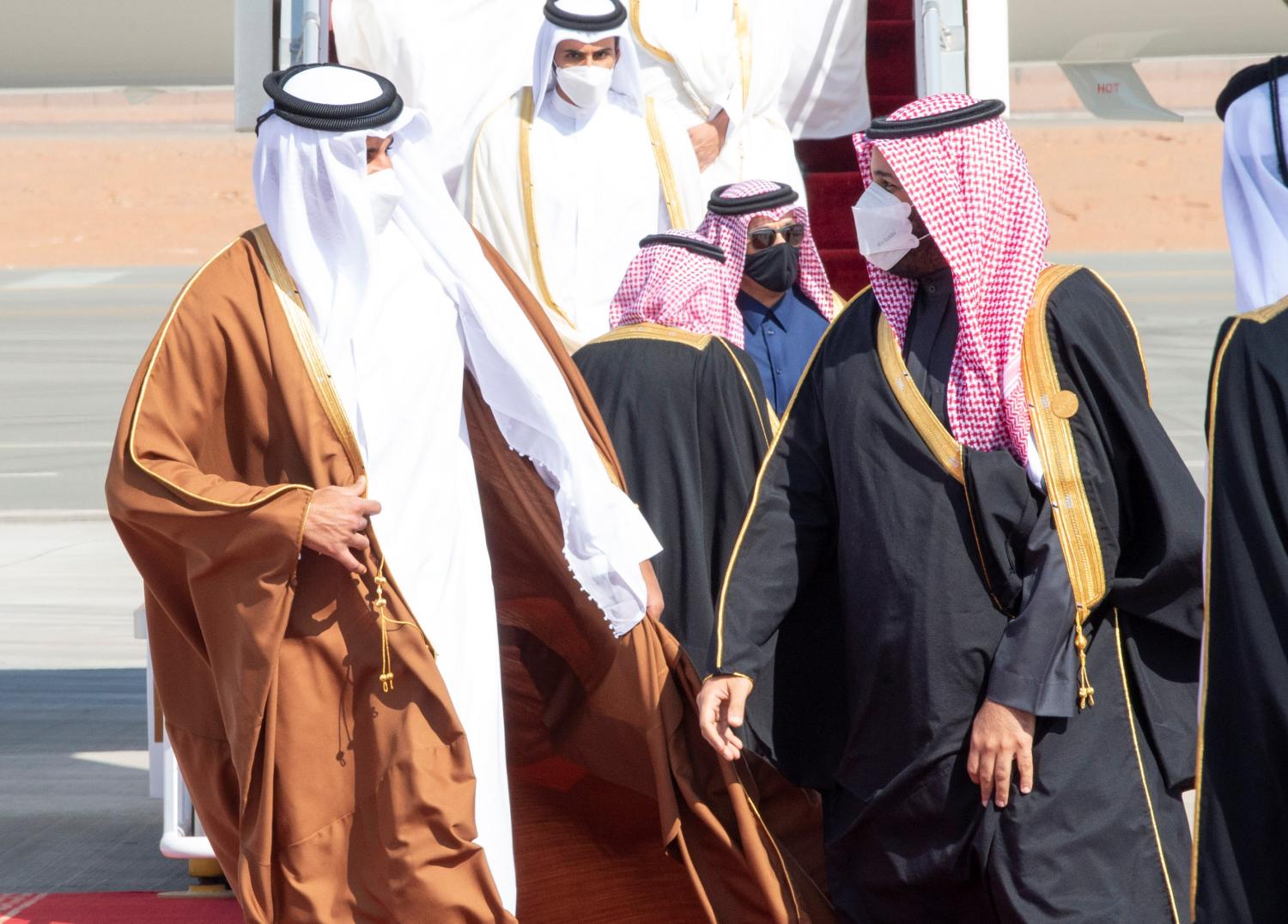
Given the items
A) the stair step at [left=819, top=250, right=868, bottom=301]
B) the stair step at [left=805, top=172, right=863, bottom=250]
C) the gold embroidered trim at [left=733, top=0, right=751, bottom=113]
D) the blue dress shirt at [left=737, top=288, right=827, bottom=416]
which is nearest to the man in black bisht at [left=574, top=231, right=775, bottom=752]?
the blue dress shirt at [left=737, top=288, right=827, bottom=416]

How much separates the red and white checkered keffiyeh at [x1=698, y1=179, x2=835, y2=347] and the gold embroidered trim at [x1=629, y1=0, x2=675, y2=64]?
1.63 meters

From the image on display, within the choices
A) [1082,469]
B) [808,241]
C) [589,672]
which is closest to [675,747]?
[589,672]

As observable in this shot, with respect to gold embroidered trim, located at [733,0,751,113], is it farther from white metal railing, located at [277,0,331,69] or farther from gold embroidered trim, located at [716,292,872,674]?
gold embroidered trim, located at [716,292,872,674]

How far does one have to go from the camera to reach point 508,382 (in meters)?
3.40

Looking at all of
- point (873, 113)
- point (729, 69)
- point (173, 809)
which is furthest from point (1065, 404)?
point (873, 113)

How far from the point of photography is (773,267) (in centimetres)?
495

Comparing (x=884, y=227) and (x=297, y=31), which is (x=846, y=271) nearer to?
(x=297, y=31)

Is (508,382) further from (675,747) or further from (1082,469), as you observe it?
(1082,469)

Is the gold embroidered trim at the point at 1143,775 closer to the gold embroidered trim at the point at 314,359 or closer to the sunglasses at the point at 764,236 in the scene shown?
the gold embroidered trim at the point at 314,359

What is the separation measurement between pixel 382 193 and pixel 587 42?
2.28 metres

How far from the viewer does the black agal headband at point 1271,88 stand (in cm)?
220

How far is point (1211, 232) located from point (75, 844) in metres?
28.6

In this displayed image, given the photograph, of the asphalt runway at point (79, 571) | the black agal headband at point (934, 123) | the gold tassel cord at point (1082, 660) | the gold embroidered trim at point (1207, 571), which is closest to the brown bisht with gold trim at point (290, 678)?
the gold tassel cord at point (1082, 660)

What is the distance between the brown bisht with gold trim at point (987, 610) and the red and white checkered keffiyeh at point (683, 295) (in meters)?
1.35
